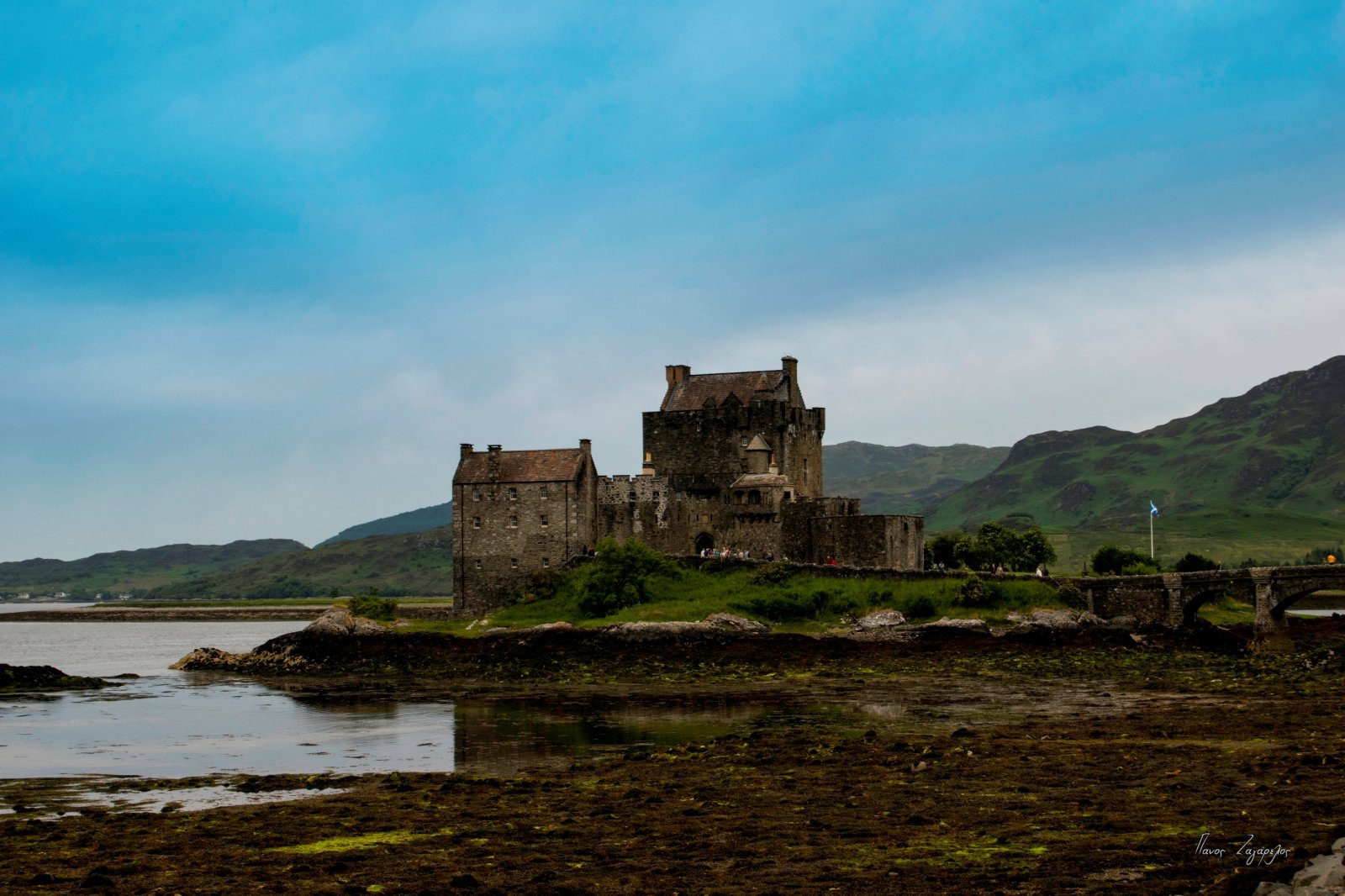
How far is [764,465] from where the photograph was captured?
253ft

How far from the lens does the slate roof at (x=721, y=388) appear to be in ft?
263

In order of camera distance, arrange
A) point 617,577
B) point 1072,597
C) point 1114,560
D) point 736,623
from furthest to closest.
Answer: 1. point 1114,560
2. point 617,577
3. point 736,623
4. point 1072,597

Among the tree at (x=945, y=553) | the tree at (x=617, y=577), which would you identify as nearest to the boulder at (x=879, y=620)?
the tree at (x=617, y=577)

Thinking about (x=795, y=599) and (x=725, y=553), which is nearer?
(x=795, y=599)

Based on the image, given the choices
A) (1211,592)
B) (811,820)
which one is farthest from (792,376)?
(811,820)

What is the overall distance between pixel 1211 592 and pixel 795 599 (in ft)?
63.6

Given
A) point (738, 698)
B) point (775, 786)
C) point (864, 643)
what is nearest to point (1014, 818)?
point (775, 786)

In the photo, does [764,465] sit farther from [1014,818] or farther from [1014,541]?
[1014,818]

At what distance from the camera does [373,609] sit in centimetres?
7994

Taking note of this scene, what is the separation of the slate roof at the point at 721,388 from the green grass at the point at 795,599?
1234 centimetres

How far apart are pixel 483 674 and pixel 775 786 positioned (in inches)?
1394

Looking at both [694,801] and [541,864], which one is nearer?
[541,864]

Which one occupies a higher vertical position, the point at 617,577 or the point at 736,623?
the point at 617,577

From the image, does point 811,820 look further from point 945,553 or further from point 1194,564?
point 1194,564
